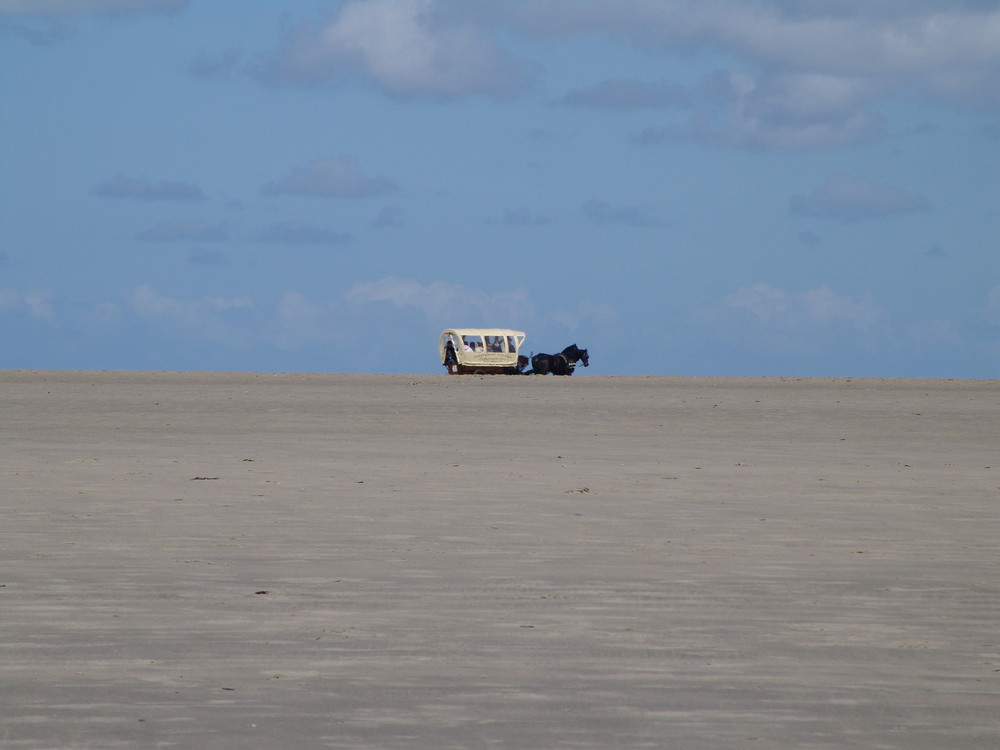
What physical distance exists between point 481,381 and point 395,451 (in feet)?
79.8

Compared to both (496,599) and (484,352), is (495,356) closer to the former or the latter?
(484,352)

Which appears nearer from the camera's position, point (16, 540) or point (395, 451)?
point (16, 540)

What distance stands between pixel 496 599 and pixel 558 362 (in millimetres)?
43061

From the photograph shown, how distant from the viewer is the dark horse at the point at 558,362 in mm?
50594

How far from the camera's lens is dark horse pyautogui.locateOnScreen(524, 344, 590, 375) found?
50.6 m

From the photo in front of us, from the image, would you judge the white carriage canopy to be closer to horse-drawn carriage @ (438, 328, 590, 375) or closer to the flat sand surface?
horse-drawn carriage @ (438, 328, 590, 375)

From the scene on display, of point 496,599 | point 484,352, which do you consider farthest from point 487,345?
point 496,599

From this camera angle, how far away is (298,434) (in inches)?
872

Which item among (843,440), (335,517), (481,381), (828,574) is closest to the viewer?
(828,574)

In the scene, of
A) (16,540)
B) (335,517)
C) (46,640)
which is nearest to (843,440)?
(335,517)

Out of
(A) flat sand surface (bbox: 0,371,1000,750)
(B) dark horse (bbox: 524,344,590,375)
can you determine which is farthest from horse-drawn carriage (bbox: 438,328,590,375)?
(A) flat sand surface (bbox: 0,371,1000,750)

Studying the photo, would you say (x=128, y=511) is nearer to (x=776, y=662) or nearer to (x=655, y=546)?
(x=655, y=546)

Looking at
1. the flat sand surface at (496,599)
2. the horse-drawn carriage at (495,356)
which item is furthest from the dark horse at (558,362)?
the flat sand surface at (496,599)

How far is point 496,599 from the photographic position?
782 centimetres
